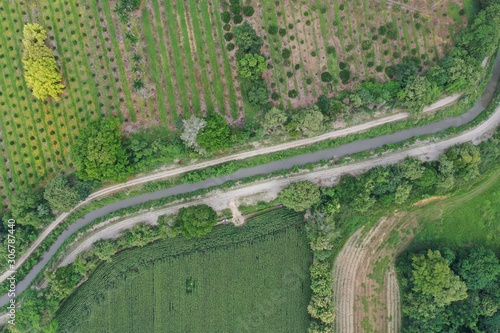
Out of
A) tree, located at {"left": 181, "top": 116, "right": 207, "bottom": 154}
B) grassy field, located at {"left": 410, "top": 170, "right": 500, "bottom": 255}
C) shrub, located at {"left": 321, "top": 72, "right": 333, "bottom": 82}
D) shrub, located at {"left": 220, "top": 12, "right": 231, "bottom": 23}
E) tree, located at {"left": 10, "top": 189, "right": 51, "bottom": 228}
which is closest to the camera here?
tree, located at {"left": 181, "top": 116, "right": 207, "bottom": 154}

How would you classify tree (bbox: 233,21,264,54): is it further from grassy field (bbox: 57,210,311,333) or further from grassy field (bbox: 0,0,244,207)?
grassy field (bbox: 57,210,311,333)

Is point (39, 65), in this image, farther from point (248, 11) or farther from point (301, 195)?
point (301, 195)

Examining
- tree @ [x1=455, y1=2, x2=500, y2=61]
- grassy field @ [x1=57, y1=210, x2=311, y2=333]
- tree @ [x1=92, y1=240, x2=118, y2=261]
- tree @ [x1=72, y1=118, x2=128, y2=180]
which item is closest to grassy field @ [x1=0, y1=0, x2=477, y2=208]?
tree @ [x1=455, y1=2, x2=500, y2=61]

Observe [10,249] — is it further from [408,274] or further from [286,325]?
[408,274]

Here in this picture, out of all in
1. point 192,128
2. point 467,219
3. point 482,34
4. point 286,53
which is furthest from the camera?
point 467,219

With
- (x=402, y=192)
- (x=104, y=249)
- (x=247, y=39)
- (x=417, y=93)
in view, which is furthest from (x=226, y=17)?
(x=104, y=249)
